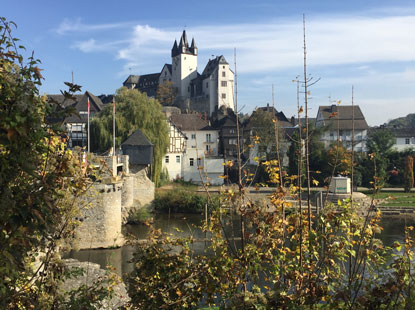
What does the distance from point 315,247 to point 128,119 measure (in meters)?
29.1

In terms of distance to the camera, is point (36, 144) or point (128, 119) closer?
point (36, 144)

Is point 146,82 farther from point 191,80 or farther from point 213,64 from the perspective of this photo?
point 213,64

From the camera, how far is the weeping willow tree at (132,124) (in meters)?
31.4

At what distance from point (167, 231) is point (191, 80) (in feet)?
201

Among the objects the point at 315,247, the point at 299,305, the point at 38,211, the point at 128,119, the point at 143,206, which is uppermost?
the point at 128,119

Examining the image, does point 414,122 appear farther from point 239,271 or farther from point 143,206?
point 239,271

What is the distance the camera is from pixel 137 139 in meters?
30.4

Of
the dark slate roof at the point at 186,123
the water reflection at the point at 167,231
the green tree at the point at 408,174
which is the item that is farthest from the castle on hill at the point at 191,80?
the water reflection at the point at 167,231

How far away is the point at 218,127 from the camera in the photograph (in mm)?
49562

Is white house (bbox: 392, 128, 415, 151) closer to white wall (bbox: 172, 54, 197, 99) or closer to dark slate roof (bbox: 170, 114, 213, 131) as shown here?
dark slate roof (bbox: 170, 114, 213, 131)

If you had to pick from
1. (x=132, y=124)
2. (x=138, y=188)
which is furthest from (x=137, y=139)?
(x=138, y=188)

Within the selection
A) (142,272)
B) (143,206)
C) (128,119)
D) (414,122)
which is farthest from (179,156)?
(414,122)

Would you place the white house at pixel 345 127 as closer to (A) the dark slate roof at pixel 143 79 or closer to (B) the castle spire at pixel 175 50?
(B) the castle spire at pixel 175 50

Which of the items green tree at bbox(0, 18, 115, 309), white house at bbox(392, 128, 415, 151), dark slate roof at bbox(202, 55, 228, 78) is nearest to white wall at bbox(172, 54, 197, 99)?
dark slate roof at bbox(202, 55, 228, 78)
